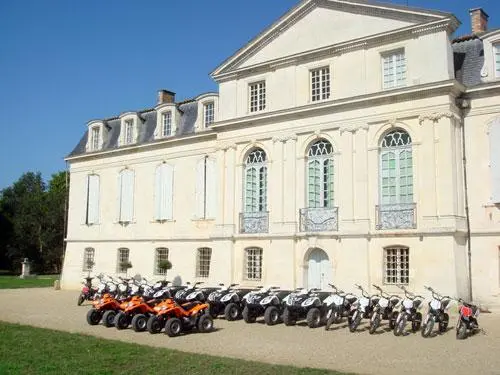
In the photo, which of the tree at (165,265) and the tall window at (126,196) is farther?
the tall window at (126,196)

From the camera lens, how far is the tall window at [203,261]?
22.7m

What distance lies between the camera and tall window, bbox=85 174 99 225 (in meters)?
27.3

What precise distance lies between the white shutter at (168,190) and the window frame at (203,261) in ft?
7.59

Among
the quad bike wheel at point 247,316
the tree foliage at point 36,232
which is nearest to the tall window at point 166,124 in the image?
the quad bike wheel at point 247,316

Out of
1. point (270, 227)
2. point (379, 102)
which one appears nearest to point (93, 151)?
point (270, 227)

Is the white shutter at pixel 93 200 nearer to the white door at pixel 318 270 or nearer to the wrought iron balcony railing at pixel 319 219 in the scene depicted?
the wrought iron balcony railing at pixel 319 219

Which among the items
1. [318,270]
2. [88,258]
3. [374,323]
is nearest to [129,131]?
[88,258]

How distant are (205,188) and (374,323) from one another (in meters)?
11.9

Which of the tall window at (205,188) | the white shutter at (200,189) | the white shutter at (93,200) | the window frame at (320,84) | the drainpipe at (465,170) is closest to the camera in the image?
the drainpipe at (465,170)

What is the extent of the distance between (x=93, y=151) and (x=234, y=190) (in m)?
10.3

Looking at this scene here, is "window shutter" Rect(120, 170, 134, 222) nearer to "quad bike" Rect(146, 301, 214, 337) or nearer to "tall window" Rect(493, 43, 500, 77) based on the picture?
"quad bike" Rect(146, 301, 214, 337)

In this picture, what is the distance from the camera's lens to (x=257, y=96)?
2120 centimetres

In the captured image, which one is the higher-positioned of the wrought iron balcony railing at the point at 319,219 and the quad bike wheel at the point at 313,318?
the wrought iron balcony railing at the point at 319,219

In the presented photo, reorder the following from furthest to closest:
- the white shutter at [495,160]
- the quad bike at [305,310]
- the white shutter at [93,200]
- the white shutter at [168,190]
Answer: the white shutter at [93,200] < the white shutter at [168,190] < the white shutter at [495,160] < the quad bike at [305,310]
